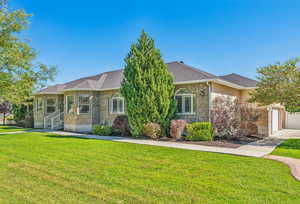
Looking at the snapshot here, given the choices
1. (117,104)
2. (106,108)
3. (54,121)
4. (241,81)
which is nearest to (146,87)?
(117,104)

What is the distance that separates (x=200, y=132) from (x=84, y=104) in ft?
35.0

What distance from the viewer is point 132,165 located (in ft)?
20.2

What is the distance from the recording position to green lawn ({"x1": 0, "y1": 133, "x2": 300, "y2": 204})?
389 centimetres

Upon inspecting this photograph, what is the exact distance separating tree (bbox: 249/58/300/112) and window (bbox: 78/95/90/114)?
1353 cm

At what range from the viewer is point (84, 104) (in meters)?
17.1

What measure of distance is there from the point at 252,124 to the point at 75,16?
15576mm

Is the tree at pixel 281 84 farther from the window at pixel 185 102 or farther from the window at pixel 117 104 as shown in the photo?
the window at pixel 117 104

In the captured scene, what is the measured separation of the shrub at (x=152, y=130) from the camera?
12055 millimetres

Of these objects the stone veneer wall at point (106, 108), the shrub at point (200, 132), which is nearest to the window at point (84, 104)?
the stone veneer wall at point (106, 108)

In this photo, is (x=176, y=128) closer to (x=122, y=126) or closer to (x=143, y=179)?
(x=122, y=126)

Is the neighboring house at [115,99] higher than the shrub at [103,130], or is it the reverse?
the neighboring house at [115,99]

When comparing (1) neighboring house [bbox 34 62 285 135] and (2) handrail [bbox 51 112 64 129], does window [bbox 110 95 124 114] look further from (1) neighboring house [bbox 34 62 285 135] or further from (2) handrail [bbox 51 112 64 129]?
(2) handrail [bbox 51 112 64 129]

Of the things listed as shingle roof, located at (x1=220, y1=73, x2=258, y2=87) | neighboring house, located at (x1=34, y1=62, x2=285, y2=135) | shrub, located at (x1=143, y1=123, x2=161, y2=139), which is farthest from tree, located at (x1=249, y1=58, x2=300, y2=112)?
shrub, located at (x1=143, y1=123, x2=161, y2=139)

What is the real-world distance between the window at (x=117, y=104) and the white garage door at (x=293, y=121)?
57.6 feet
